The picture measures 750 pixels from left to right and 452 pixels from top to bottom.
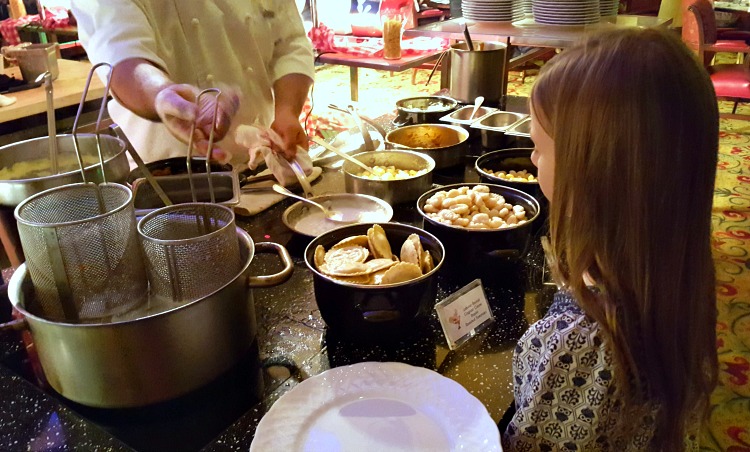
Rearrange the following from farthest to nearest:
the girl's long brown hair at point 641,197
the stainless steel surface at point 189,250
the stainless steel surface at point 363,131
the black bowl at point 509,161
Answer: the stainless steel surface at point 363,131 → the black bowl at point 509,161 → the stainless steel surface at point 189,250 → the girl's long brown hair at point 641,197

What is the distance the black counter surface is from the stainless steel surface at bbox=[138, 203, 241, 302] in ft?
0.46

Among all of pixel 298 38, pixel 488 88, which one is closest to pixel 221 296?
Result: pixel 298 38

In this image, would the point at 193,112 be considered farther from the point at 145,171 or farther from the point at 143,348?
the point at 143,348

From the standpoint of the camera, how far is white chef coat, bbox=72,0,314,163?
1.32 metres

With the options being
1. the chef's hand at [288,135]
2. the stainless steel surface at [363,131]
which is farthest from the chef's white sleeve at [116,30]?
the stainless steel surface at [363,131]

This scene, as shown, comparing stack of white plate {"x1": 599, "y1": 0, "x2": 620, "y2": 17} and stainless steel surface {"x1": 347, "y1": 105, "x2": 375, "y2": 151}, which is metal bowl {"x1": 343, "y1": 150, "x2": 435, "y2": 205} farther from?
stack of white plate {"x1": 599, "y1": 0, "x2": 620, "y2": 17}

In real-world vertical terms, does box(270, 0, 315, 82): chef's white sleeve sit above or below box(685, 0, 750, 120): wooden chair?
above

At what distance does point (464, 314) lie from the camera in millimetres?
888

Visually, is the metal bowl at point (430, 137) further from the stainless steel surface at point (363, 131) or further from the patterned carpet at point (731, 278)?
the patterned carpet at point (731, 278)

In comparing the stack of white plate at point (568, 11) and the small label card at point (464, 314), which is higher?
the stack of white plate at point (568, 11)

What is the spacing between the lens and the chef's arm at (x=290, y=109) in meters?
1.44

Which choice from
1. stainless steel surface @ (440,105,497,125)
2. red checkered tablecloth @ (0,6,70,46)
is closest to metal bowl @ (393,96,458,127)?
stainless steel surface @ (440,105,497,125)

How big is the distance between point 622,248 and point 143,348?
1.87 feet

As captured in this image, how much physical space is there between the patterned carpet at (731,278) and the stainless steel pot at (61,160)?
0.68m
